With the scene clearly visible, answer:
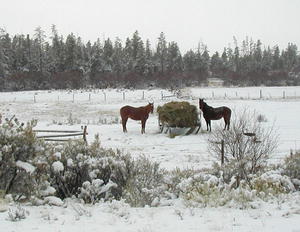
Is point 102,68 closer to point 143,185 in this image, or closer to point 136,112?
point 136,112

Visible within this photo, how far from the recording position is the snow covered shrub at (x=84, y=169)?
23.5ft

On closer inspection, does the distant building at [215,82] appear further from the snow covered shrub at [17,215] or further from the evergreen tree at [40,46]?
the snow covered shrub at [17,215]

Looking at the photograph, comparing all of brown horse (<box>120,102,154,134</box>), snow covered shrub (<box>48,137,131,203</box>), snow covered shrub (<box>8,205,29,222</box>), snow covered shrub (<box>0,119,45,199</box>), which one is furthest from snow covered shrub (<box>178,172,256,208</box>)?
brown horse (<box>120,102,154,134</box>)

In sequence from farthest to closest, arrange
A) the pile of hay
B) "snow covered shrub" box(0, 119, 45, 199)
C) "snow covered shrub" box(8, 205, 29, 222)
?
the pile of hay, "snow covered shrub" box(0, 119, 45, 199), "snow covered shrub" box(8, 205, 29, 222)

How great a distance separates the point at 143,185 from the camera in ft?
22.4

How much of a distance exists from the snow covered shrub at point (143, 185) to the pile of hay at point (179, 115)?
10497mm

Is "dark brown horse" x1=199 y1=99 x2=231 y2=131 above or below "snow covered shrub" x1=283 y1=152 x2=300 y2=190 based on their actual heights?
above

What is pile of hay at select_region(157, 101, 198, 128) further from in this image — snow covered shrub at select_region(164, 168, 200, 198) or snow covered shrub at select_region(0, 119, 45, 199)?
snow covered shrub at select_region(0, 119, 45, 199)

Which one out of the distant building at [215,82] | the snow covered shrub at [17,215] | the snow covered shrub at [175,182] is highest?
the distant building at [215,82]

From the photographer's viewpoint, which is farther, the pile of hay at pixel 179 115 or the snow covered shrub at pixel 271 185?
the pile of hay at pixel 179 115

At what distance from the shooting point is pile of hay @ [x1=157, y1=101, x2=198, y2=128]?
18.6 m

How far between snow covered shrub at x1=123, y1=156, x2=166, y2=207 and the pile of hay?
10.5 meters

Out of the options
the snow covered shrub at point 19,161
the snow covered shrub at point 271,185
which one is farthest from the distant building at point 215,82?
the snow covered shrub at point 19,161

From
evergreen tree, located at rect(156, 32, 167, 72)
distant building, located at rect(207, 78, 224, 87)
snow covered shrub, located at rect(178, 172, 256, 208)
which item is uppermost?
evergreen tree, located at rect(156, 32, 167, 72)
